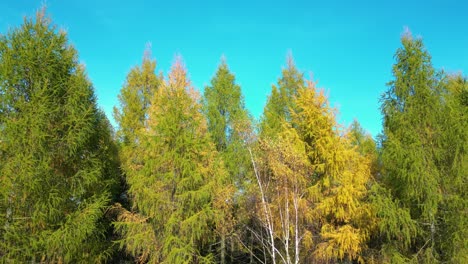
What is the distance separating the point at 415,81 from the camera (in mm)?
11070

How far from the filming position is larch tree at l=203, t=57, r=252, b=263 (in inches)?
557

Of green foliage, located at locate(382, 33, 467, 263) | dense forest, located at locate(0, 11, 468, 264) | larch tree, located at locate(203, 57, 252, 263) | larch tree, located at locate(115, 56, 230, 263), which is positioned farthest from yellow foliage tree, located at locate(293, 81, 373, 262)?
larch tree, located at locate(115, 56, 230, 263)

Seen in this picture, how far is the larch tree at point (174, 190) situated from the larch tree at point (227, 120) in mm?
2820

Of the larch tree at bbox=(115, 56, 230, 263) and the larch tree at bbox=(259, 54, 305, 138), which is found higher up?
the larch tree at bbox=(259, 54, 305, 138)

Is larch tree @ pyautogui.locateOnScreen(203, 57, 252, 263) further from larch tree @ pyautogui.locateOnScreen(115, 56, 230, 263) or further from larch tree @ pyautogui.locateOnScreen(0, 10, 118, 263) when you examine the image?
larch tree @ pyautogui.locateOnScreen(0, 10, 118, 263)

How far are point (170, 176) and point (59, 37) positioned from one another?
5.87 m

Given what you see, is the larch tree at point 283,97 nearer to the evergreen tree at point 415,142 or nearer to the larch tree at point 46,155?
the evergreen tree at point 415,142

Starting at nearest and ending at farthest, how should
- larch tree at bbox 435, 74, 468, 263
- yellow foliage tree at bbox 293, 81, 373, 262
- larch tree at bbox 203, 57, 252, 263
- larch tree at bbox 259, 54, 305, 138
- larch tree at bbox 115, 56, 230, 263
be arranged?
larch tree at bbox 435, 74, 468, 263, larch tree at bbox 115, 56, 230, 263, yellow foliage tree at bbox 293, 81, 373, 262, larch tree at bbox 203, 57, 252, 263, larch tree at bbox 259, 54, 305, 138

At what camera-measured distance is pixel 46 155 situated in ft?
30.8

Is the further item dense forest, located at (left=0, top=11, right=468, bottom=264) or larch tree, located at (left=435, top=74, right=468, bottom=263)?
larch tree, located at (left=435, top=74, right=468, bottom=263)

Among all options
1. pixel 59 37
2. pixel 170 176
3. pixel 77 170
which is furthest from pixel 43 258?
pixel 59 37

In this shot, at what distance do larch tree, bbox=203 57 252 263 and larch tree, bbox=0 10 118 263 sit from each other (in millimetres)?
5318

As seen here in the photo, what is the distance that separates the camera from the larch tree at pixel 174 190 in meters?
9.88

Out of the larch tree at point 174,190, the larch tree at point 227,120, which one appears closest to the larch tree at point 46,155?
the larch tree at point 174,190
